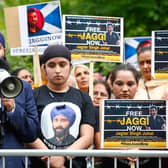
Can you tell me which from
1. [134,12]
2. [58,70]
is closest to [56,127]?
[58,70]

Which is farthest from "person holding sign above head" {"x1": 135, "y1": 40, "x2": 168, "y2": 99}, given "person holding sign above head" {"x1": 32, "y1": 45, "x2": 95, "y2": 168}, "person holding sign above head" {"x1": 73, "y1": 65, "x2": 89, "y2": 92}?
"person holding sign above head" {"x1": 32, "y1": 45, "x2": 95, "y2": 168}

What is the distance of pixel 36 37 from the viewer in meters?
11.7

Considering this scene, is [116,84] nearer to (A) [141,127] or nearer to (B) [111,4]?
(A) [141,127]

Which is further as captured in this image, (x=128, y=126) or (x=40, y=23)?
(x=40, y=23)

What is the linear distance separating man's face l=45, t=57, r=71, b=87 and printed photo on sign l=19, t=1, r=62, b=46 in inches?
75.7

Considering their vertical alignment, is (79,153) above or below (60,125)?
below

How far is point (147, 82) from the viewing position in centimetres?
1155

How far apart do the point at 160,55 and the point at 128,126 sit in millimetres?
1239

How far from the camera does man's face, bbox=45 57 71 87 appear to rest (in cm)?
966

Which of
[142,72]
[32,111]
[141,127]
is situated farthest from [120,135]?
[142,72]

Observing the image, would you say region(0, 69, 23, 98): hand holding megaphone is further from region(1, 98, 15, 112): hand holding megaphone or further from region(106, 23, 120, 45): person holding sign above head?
region(106, 23, 120, 45): person holding sign above head

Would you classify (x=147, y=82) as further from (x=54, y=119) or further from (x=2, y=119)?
(x=2, y=119)

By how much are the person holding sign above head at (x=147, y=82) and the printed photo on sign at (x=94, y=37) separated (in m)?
0.53

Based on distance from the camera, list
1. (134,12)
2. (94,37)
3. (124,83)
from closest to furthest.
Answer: (124,83)
(94,37)
(134,12)
